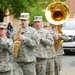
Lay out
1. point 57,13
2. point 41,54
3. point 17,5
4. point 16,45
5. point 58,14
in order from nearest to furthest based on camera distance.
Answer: point 16,45 < point 41,54 < point 58,14 < point 57,13 < point 17,5

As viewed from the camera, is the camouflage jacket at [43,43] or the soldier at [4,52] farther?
the camouflage jacket at [43,43]

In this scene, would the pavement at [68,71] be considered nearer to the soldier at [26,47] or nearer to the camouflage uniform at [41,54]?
the camouflage uniform at [41,54]

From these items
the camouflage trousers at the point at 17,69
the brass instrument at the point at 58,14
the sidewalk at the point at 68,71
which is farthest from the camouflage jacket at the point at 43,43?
the sidewalk at the point at 68,71

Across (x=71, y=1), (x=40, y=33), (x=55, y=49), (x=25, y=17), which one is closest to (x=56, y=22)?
(x=55, y=49)

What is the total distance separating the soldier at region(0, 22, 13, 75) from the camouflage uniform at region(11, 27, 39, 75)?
853 mm

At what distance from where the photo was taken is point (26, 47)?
7.85 metres

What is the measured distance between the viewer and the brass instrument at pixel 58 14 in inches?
422

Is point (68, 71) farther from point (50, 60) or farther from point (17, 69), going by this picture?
point (17, 69)

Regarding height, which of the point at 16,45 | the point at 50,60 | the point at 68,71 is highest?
the point at 16,45

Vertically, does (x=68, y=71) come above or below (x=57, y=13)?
below

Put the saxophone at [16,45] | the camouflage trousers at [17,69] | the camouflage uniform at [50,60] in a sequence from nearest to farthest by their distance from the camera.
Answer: the camouflage trousers at [17,69] < the saxophone at [16,45] < the camouflage uniform at [50,60]

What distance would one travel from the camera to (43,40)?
9.03m

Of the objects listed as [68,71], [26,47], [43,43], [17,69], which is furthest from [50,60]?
[68,71]

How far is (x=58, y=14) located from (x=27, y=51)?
3161 millimetres
